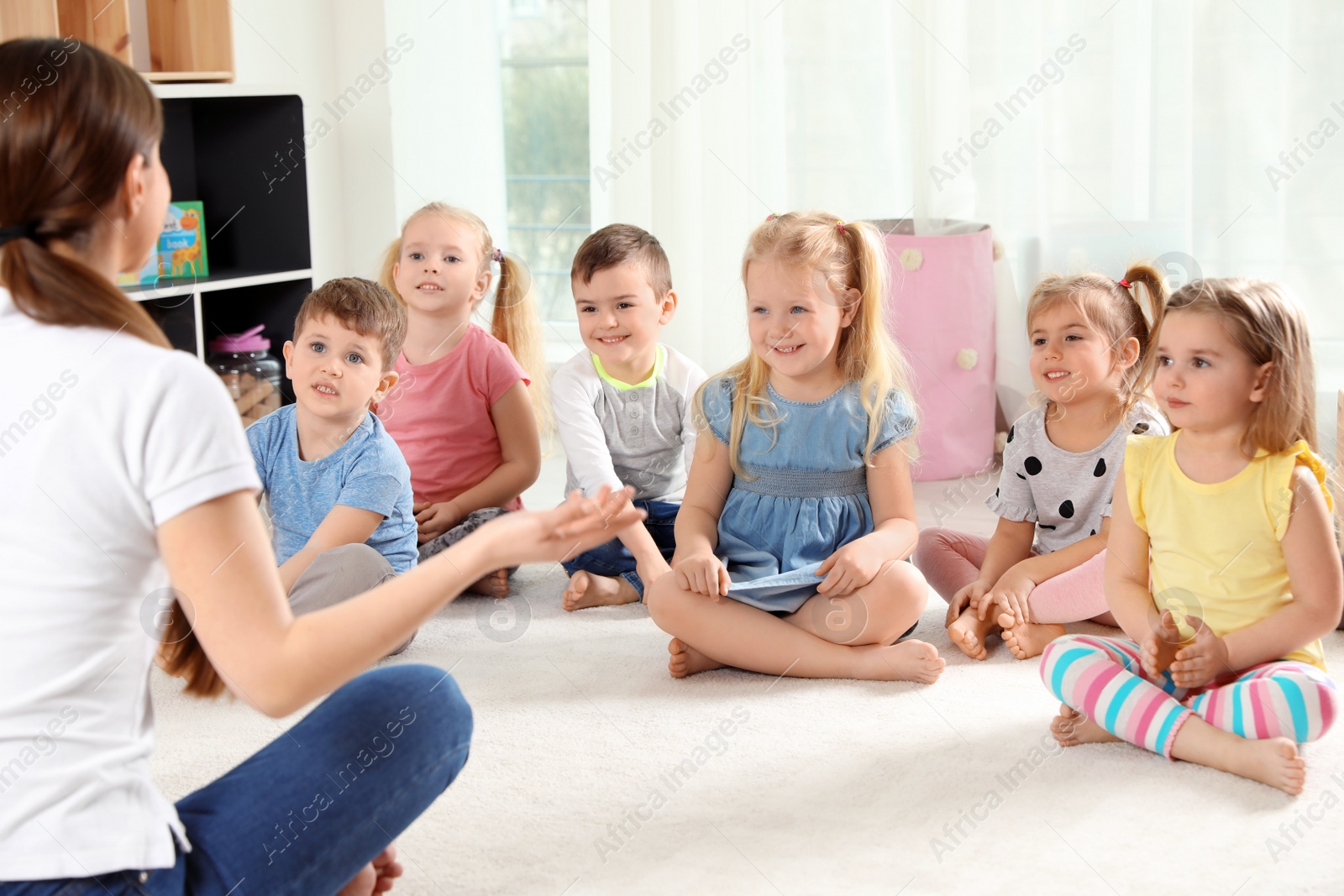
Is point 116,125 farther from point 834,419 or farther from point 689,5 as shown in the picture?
point 689,5

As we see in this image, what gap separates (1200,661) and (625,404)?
0.94 meters

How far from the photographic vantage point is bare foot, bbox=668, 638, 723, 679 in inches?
56.2

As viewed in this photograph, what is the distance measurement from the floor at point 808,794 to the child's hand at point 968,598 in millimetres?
60

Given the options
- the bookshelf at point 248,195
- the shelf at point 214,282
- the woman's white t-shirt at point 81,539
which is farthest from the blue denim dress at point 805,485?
the bookshelf at point 248,195

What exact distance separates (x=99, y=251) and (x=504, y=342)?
52.4 inches

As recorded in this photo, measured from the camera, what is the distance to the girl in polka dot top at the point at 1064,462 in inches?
58.9

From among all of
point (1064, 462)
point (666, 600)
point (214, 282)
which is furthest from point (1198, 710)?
point (214, 282)

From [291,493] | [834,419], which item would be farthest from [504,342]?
[834,419]

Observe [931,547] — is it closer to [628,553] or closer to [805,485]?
[805,485]

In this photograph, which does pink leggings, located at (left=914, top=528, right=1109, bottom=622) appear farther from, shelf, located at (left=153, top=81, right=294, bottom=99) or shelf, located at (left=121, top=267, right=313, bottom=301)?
shelf, located at (left=153, top=81, right=294, bottom=99)

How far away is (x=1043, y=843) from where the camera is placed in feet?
3.35

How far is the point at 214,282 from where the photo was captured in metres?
2.28

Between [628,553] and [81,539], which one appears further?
[628,553]

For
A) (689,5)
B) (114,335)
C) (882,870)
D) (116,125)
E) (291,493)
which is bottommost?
(882,870)
